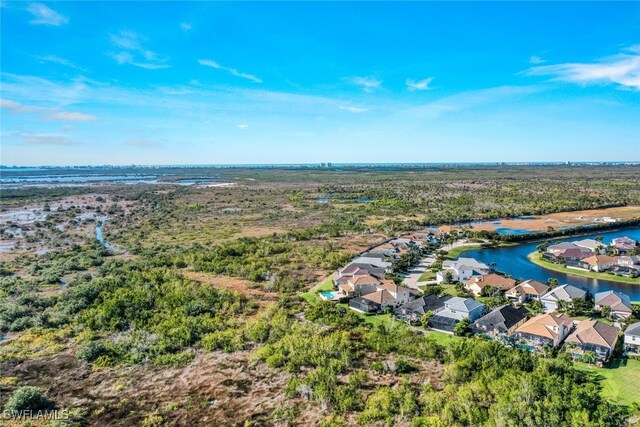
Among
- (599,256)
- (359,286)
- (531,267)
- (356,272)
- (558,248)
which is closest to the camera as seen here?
(359,286)

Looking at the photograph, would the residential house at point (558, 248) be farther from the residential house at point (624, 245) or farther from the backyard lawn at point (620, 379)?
the backyard lawn at point (620, 379)

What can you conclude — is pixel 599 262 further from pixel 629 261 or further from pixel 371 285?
pixel 371 285

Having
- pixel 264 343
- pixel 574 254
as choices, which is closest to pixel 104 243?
pixel 264 343

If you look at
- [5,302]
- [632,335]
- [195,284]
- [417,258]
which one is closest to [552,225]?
[417,258]

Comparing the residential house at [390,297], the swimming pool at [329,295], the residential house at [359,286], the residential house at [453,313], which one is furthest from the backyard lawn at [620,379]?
the swimming pool at [329,295]

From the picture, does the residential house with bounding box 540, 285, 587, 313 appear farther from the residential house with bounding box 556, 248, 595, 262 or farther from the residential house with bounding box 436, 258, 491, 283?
the residential house with bounding box 556, 248, 595, 262
